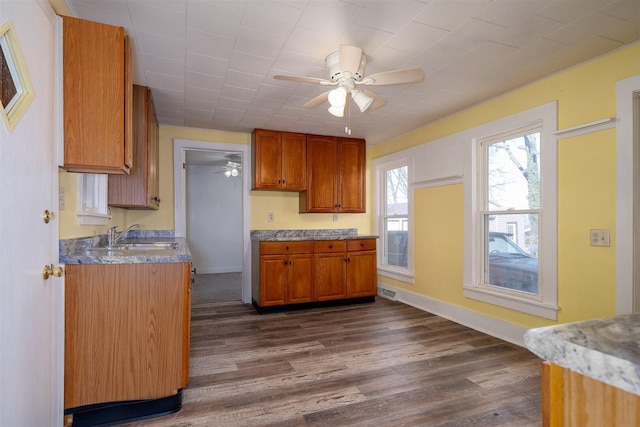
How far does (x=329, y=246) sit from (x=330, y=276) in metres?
0.38

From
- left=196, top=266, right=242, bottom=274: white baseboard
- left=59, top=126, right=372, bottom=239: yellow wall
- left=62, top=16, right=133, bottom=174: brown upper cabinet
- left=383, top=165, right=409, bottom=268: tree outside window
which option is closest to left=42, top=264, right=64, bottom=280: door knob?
left=62, top=16, right=133, bottom=174: brown upper cabinet

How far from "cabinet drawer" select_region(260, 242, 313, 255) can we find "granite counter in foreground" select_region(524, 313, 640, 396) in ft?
11.2

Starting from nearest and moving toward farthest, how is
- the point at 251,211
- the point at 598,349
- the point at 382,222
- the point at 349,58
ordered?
the point at 598,349 → the point at 349,58 → the point at 251,211 → the point at 382,222

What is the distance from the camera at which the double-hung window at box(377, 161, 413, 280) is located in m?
4.45

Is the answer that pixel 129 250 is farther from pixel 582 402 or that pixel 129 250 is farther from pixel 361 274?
pixel 361 274

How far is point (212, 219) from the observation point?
6.80 meters

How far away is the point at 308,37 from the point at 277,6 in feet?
1.10

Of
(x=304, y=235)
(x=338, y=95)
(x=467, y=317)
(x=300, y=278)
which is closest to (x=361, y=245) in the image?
(x=304, y=235)

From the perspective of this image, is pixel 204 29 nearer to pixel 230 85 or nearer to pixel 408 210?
pixel 230 85

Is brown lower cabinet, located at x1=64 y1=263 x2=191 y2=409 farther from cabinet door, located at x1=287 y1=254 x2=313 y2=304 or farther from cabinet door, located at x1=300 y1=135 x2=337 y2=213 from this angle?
cabinet door, located at x1=300 y1=135 x2=337 y2=213

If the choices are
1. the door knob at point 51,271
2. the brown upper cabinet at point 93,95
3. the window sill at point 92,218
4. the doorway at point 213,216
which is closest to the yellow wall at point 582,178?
the brown upper cabinet at point 93,95

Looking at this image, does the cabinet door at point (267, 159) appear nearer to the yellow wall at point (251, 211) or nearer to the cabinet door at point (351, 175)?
the yellow wall at point (251, 211)

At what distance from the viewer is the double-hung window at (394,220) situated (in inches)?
175

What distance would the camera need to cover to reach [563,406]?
0.54m
